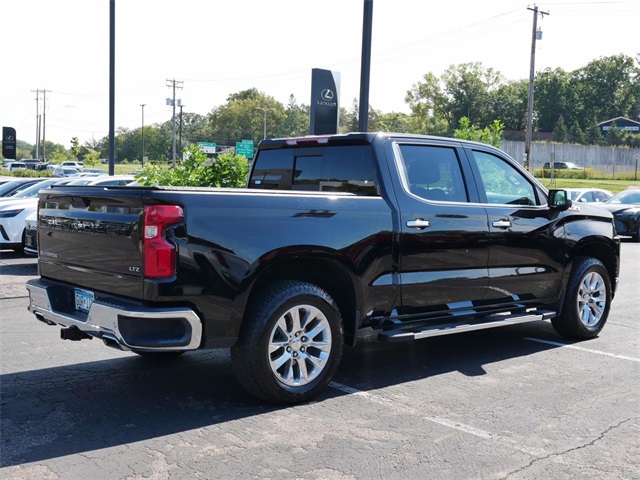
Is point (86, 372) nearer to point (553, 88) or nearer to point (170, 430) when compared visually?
point (170, 430)

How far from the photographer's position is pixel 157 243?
4.57 meters

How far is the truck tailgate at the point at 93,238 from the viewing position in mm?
4680

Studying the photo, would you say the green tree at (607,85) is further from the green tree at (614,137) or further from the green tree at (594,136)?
the green tree at (614,137)

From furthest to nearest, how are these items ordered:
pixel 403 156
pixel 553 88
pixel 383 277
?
pixel 553 88, pixel 403 156, pixel 383 277

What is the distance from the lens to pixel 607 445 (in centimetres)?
454

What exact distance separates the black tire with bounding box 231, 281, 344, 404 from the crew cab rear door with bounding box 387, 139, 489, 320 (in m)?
0.85

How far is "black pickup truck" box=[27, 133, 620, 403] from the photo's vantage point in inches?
183

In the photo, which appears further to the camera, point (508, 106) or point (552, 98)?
point (552, 98)

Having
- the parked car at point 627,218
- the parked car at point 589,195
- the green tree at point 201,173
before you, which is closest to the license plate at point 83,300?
the green tree at point 201,173

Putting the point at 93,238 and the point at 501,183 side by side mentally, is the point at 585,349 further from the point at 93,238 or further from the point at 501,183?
the point at 93,238

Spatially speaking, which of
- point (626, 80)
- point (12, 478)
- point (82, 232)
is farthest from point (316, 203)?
point (626, 80)

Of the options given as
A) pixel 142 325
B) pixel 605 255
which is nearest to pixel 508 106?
pixel 605 255

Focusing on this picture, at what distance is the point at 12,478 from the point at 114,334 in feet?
3.53

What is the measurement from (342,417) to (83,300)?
2007 mm
